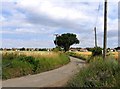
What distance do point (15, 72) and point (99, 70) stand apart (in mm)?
12312

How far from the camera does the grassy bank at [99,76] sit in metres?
13.6

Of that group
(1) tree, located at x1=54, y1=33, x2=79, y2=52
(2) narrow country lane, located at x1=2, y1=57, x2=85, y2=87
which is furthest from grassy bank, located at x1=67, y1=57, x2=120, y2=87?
(1) tree, located at x1=54, y1=33, x2=79, y2=52

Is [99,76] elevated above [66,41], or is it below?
below

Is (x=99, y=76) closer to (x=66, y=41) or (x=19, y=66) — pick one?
(x=19, y=66)

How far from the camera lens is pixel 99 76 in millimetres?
14852

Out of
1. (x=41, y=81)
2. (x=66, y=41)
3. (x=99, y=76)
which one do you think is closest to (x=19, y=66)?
(x=41, y=81)

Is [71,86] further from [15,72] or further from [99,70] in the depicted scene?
[15,72]

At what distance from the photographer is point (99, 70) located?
16172mm

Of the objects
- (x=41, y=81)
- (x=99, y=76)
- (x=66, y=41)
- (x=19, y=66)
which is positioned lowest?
(x=41, y=81)

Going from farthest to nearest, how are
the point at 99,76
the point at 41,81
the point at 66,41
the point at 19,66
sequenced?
1. the point at 66,41
2. the point at 19,66
3. the point at 41,81
4. the point at 99,76

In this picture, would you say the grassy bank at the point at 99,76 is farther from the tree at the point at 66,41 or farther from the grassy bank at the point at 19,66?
the tree at the point at 66,41

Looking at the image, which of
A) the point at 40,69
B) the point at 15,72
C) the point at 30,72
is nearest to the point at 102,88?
the point at 15,72

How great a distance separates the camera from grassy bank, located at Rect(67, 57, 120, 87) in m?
13.6

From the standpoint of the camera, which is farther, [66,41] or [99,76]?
[66,41]
